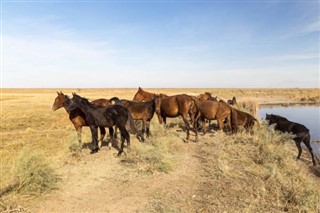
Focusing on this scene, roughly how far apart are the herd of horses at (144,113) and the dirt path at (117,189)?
1272mm

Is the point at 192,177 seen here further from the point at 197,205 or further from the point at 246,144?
the point at 246,144

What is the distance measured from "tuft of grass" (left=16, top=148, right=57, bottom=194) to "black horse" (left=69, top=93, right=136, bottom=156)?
2.53 meters

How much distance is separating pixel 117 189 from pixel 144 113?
16.1ft

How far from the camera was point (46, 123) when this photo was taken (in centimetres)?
2534

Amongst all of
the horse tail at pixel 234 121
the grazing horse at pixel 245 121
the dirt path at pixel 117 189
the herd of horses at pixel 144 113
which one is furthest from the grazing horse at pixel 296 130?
the dirt path at pixel 117 189

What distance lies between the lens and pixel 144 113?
1185 centimetres

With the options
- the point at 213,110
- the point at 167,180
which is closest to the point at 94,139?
the point at 167,180

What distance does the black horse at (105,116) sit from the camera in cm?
981

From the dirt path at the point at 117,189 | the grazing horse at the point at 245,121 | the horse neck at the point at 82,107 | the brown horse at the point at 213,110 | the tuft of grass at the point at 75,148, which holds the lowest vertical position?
the dirt path at the point at 117,189

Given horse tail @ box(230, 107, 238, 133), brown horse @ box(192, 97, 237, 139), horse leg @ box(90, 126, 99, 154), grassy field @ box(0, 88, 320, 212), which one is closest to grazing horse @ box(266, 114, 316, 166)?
horse tail @ box(230, 107, 238, 133)

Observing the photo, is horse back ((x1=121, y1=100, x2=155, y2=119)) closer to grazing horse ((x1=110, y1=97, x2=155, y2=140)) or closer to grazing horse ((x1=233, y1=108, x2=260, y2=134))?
grazing horse ((x1=110, y1=97, x2=155, y2=140))

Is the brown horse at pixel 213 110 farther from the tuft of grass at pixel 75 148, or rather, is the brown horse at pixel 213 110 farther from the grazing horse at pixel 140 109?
the tuft of grass at pixel 75 148

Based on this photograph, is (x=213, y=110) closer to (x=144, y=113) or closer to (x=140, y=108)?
(x=144, y=113)

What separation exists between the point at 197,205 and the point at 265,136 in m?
7.29
